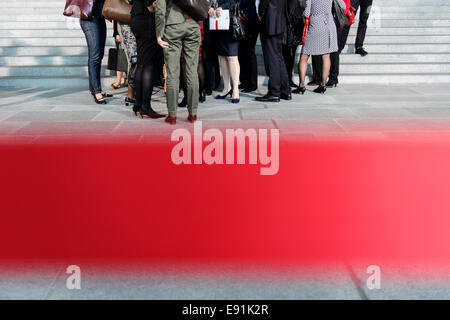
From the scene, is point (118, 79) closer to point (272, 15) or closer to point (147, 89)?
point (147, 89)

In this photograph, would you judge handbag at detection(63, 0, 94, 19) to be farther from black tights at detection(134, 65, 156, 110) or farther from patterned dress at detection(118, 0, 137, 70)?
black tights at detection(134, 65, 156, 110)

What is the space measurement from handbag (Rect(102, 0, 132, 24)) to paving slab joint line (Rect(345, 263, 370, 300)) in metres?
4.43

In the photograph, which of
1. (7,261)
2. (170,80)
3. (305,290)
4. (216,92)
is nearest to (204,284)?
(305,290)

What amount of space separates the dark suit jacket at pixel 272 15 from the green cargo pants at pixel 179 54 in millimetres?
1469

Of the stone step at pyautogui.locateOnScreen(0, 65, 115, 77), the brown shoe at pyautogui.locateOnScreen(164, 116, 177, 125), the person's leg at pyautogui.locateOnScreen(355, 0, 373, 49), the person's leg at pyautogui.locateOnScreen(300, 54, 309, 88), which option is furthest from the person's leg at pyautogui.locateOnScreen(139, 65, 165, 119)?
the person's leg at pyautogui.locateOnScreen(355, 0, 373, 49)

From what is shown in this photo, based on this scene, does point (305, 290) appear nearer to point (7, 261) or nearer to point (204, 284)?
point (204, 284)

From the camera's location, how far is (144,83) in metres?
6.02

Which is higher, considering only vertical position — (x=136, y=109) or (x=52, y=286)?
(x=52, y=286)

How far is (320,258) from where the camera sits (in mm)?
2727

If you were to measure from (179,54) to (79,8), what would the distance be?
5.53 feet

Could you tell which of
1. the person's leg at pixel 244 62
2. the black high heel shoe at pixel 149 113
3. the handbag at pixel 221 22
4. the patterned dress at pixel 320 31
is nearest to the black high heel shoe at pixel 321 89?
the patterned dress at pixel 320 31

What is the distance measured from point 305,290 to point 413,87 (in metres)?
6.98

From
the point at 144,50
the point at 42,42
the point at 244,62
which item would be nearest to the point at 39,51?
the point at 42,42

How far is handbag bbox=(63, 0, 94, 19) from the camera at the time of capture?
20.9 ft
